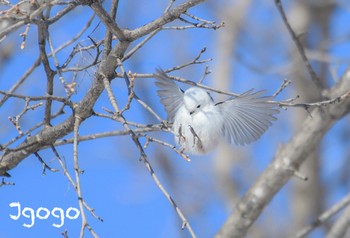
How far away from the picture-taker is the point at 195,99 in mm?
1994

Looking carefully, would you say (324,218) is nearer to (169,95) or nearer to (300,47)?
(300,47)

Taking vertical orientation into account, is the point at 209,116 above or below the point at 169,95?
below

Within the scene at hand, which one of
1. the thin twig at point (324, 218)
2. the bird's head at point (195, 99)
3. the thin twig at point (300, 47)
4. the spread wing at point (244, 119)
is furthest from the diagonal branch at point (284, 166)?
the bird's head at point (195, 99)

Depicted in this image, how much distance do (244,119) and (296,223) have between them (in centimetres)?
354

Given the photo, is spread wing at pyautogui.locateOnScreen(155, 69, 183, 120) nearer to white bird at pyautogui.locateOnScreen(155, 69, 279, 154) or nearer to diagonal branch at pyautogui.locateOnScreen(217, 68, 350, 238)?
white bird at pyautogui.locateOnScreen(155, 69, 279, 154)

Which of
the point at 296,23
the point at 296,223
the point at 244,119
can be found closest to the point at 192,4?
the point at 244,119

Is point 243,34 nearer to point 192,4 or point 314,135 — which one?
point 314,135

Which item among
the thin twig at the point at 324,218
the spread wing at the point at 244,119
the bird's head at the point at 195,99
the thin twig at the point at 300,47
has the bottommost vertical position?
the thin twig at the point at 324,218

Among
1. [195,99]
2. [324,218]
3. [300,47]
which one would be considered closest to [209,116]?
[195,99]

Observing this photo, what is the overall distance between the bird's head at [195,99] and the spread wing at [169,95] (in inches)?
2.3

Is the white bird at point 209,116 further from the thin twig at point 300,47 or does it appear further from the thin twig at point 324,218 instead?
the thin twig at point 324,218

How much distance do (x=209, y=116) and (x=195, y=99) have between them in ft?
0.28

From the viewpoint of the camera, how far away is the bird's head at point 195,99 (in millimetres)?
1987

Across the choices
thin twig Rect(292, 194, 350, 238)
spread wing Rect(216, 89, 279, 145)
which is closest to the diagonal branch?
thin twig Rect(292, 194, 350, 238)
